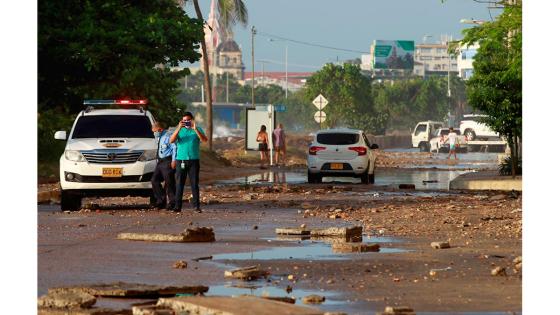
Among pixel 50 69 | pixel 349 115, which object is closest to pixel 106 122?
pixel 50 69

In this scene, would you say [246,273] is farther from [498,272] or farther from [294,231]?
[294,231]

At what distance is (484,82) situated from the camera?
41.2 metres

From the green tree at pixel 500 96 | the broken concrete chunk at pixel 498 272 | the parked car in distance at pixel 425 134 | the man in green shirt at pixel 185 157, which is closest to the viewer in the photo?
the broken concrete chunk at pixel 498 272

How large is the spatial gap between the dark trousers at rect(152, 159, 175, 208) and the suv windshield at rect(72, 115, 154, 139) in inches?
57.6

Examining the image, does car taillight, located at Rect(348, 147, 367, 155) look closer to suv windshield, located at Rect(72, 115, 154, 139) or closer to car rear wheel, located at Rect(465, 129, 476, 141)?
suv windshield, located at Rect(72, 115, 154, 139)

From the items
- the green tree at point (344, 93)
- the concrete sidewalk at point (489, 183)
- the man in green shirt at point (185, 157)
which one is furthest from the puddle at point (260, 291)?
the green tree at point (344, 93)

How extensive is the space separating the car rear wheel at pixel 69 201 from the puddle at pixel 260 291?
14.3 metres

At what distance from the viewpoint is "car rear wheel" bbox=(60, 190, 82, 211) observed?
2844 cm

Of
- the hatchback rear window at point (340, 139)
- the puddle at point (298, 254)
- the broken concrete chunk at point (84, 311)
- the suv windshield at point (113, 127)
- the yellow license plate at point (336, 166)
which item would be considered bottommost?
the puddle at point (298, 254)

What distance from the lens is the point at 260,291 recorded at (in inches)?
552

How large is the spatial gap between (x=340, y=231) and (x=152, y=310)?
9.68 metres

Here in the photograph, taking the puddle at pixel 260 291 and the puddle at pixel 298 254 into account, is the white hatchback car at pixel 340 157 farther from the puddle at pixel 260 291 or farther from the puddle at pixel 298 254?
the puddle at pixel 260 291

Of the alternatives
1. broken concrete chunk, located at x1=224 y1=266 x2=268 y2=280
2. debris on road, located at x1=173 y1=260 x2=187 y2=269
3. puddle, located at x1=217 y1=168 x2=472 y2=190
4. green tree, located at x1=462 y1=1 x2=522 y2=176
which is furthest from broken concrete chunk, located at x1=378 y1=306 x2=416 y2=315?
puddle, located at x1=217 y1=168 x2=472 y2=190

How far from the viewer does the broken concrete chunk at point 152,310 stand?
11.6 metres
